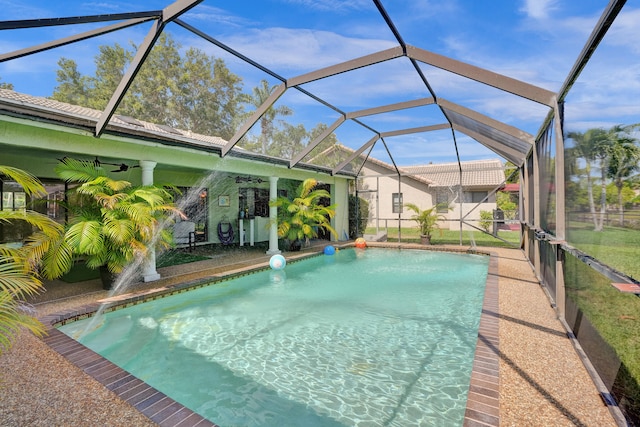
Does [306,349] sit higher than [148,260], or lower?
lower

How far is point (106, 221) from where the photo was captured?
18.6ft

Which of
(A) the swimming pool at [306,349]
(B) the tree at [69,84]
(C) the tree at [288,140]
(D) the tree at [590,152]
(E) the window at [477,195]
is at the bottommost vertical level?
(A) the swimming pool at [306,349]

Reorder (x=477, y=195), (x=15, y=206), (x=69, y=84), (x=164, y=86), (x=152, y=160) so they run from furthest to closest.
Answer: (x=164, y=86)
(x=69, y=84)
(x=477, y=195)
(x=15, y=206)
(x=152, y=160)

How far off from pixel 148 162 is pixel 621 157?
24.3 ft

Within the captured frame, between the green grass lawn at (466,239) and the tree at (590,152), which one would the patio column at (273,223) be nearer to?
the green grass lawn at (466,239)

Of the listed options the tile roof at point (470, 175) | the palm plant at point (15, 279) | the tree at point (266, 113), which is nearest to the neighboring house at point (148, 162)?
the palm plant at point (15, 279)

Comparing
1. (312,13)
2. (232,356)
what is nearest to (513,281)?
(232,356)

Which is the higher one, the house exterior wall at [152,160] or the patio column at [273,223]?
the house exterior wall at [152,160]

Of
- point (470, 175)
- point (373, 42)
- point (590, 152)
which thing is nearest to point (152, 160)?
point (373, 42)

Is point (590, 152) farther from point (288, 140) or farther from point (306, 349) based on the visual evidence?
point (288, 140)

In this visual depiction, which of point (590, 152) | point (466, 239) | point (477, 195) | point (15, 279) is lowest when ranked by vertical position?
point (466, 239)

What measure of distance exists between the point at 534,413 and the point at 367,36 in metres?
5.43

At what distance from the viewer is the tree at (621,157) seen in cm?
201

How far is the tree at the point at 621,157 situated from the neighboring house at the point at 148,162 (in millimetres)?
6864
